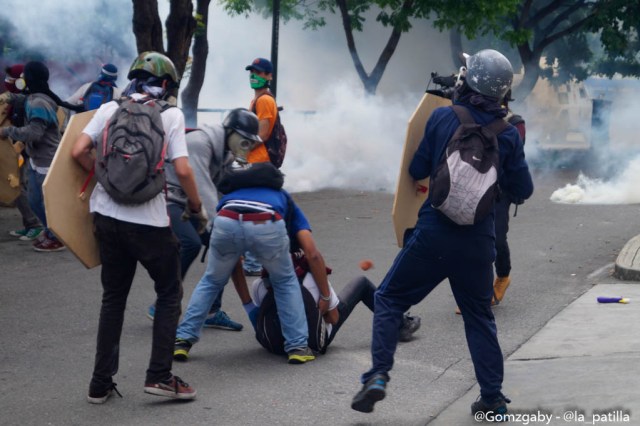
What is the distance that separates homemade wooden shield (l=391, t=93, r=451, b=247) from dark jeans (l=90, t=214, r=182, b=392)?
1.22 meters

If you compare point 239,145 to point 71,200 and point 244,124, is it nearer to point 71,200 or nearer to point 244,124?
point 244,124

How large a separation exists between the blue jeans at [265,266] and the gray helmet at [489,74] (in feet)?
5.01

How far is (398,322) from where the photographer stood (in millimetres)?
4809

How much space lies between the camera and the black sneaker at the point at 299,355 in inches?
234

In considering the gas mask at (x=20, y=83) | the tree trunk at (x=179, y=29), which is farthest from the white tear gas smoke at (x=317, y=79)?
the gas mask at (x=20, y=83)

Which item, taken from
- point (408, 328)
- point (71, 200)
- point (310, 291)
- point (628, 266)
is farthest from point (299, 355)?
point (628, 266)

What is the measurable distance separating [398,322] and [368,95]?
18299 millimetres

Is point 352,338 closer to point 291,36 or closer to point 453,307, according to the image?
point 453,307

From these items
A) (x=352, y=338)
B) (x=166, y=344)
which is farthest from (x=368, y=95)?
(x=166, y=344)

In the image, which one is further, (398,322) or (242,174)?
(242,174)

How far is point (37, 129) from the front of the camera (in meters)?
9.41

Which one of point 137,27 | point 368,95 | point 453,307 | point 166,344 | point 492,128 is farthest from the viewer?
point 368,95

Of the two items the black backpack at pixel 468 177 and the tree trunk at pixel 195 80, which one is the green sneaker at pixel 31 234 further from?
the tree trunk at pixel 195 80

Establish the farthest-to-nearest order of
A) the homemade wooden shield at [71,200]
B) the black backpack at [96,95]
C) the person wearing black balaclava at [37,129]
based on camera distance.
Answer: the black backpack at [96,95] < the person wearing black balaclava at [37,129] < the homemade wooden shield at [71,200]
